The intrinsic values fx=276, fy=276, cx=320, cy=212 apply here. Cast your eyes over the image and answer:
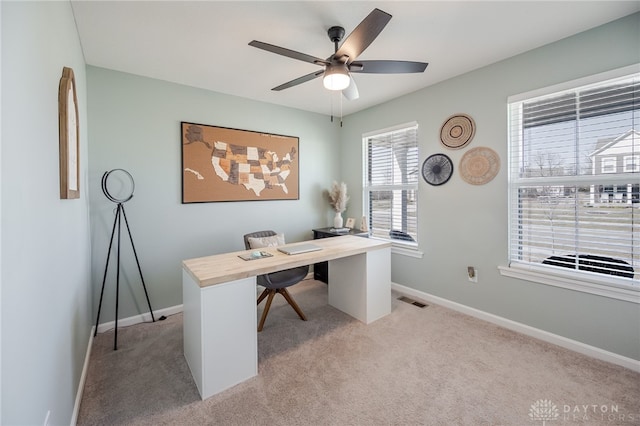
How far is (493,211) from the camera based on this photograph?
8.96 ft

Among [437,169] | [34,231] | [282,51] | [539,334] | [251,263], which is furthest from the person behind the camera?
[437,169]

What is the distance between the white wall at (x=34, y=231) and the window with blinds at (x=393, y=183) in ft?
10.7

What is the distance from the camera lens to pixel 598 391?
71.3 inches

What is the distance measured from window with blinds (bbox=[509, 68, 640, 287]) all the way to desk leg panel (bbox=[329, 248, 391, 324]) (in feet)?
4.02

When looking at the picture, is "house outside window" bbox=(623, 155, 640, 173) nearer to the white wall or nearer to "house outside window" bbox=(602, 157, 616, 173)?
"house outside window" bbox=(602, 157, 616, 173)

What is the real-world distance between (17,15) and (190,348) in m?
1.99

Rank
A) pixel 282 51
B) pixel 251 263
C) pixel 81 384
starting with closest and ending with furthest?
pixel 282 51
pixel 81 384
pixel 251 263

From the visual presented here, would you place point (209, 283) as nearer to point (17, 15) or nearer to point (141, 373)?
point (141, 373)

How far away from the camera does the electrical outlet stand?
2.88 m

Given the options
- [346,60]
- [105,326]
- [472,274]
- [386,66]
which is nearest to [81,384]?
[105,326]

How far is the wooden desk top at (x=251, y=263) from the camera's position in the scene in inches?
71.4

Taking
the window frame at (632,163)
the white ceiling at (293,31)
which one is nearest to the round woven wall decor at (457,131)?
the white ceiling at (293,31)

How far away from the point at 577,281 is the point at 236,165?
353 cm

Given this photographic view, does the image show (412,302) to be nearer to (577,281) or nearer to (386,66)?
(577,281)
